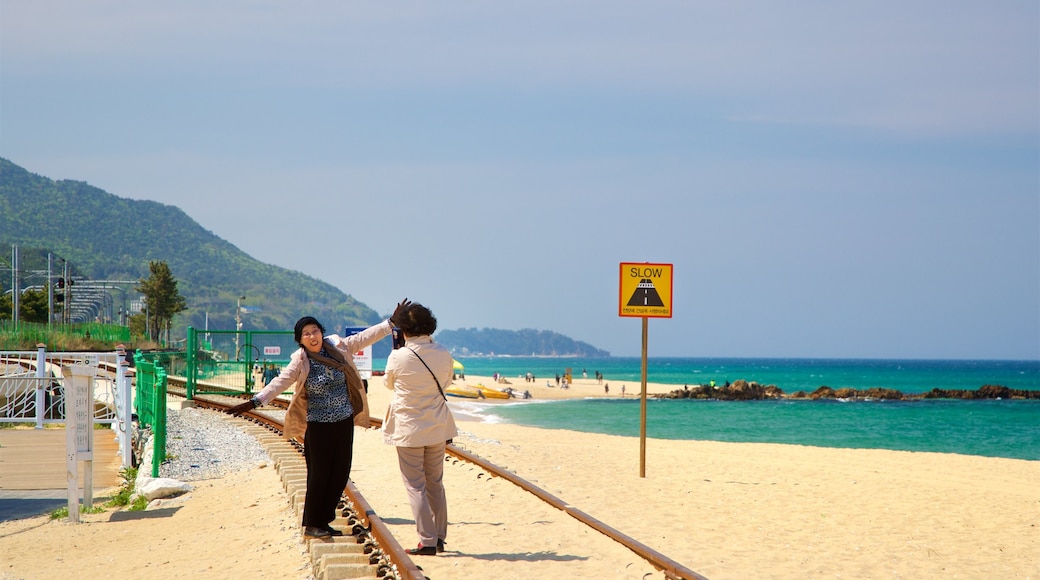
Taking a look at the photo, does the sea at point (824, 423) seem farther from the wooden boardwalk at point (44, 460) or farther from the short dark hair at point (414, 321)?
the short dark hair at point (414, 321)

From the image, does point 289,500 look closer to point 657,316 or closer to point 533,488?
point 533,488

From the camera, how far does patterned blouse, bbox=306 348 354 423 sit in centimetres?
714

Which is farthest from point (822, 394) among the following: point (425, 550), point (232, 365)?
point (425, 550)

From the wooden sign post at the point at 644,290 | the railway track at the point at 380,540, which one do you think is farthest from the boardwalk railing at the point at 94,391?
the wooden sign post at the point at 644,290

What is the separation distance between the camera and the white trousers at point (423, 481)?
7.11m

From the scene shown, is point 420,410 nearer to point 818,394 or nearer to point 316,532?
point 316,532

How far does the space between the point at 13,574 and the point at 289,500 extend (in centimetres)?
236

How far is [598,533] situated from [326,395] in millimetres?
2738

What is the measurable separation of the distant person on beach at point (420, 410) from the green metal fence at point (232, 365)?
52.0 feet

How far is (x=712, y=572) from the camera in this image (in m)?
7.77

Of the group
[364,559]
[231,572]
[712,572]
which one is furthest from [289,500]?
[712,572]

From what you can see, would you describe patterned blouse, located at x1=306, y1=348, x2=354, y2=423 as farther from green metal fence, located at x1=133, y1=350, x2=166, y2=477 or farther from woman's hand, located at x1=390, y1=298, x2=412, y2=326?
green metal fence, located at x1=133, y1=350, x2=166, y2=477

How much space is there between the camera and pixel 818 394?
7919 cm

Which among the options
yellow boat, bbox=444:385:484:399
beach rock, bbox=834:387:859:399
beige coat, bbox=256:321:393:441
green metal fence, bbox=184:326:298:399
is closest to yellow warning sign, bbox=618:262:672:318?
beige coat, bbox=256:321:393:441
